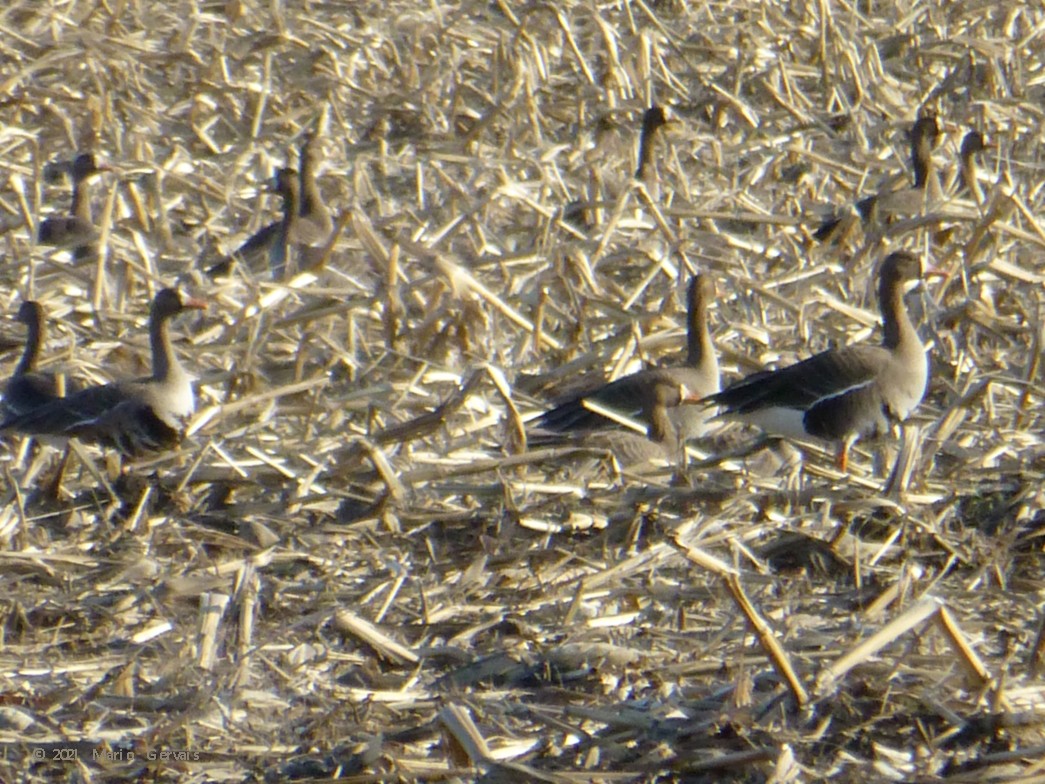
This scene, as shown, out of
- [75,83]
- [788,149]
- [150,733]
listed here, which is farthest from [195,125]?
[150,733]

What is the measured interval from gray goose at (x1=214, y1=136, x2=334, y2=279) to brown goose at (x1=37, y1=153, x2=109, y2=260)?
2.36ft

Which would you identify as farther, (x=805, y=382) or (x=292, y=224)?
(x=292, y=224)

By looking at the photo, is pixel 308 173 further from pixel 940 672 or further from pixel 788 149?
pixel 940 672

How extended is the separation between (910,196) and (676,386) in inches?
126

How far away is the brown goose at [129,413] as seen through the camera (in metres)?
7.79

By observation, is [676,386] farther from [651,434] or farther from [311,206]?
[311,206]

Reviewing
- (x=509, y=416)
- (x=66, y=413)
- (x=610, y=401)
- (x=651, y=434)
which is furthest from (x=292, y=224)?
(x=509, y=416)

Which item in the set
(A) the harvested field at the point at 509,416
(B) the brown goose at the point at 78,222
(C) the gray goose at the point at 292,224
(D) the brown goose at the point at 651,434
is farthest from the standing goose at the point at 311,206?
(D) the brown goose at the point at 651,434

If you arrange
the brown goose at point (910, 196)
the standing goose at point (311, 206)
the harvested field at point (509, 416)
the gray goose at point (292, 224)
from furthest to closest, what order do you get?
the standing goose at point (311, 206) < the brown goose at point (910, 196) < the gray goose at point (292, 224) < the harvested field at point (509, 416)

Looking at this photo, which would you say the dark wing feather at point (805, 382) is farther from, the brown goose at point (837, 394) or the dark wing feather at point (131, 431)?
Answer: the dark wing feather at point (131, 431)

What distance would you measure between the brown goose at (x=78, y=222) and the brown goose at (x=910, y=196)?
4.19m

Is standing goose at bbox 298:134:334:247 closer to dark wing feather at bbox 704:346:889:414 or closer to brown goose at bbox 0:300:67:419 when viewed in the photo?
brown goose at bbox 0:300:67:419

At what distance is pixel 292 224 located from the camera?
417 inches

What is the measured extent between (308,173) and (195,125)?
53.4 inches
